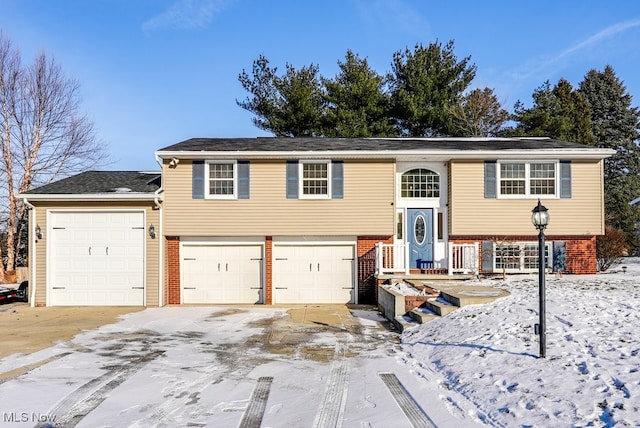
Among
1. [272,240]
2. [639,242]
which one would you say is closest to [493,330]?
[272,240]

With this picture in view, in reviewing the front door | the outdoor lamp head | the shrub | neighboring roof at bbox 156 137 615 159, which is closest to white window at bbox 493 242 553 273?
the front door

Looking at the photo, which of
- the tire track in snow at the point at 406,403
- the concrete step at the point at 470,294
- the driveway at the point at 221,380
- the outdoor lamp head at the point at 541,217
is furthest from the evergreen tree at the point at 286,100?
the tire track in snow at the point at 406,403

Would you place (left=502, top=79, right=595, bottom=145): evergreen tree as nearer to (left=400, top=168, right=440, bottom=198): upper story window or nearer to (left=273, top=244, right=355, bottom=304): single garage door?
(left=400, top=168, right=440, bottom=198): upper story window

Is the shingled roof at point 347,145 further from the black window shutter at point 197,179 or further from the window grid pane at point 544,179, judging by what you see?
the window grid pane at point 544,179

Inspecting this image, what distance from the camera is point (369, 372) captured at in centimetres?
671

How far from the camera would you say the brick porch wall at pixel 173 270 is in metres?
14.5

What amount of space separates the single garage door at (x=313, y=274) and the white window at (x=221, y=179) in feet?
7.56

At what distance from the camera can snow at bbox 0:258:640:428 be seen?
4.85m

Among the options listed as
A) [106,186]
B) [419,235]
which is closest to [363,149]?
[419,235]

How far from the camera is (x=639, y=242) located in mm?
27703

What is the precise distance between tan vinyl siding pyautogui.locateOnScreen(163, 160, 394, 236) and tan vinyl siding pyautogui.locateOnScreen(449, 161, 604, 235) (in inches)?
86.3

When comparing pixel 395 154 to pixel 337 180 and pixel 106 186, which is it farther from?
pixel 106 186

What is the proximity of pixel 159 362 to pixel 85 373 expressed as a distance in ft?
3.47

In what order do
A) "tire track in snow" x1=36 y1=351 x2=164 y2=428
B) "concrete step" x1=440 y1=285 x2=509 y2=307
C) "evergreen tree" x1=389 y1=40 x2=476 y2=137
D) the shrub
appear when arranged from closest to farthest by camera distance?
"tire track in snow" x1=36 y1=351 x2=164 y2=428
"concrete step" x1=440 y1=285 x2=509 y2=307
the shrub
"evergreen tree" x1=389 y1=40 x2=476 y2=137
